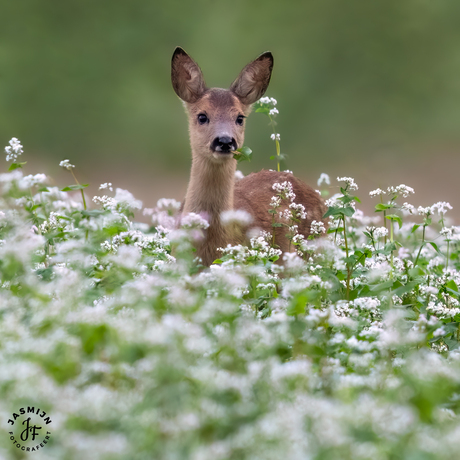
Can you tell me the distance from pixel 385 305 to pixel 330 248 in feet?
1.65

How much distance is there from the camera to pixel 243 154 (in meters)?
4.87

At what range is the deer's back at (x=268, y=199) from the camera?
5465 millimetres

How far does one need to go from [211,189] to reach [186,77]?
1.16 metres

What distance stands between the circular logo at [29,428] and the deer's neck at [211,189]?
10.9 ft

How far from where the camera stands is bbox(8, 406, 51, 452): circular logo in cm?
184

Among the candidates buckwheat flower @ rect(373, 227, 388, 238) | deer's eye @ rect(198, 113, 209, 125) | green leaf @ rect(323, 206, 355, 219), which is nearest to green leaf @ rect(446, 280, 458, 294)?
buckwheat flower @ rect(373, 227, 388, 238)

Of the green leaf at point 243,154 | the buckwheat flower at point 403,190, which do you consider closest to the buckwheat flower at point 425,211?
the buckwheat flower at point 403,190

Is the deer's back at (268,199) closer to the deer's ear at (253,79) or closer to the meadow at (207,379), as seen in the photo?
the deer's ear at (253,79)

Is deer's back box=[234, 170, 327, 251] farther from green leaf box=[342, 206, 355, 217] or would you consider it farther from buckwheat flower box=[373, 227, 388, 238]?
green leaf box=[342, 206, 355, 217]

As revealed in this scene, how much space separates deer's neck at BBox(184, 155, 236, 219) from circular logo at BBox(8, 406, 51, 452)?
130 inches

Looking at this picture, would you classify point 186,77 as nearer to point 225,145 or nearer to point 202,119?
point 202,119

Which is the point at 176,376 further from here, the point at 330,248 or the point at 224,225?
the point at 224,225

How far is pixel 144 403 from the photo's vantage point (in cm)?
186

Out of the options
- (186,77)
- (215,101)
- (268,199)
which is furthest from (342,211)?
(186,77)
